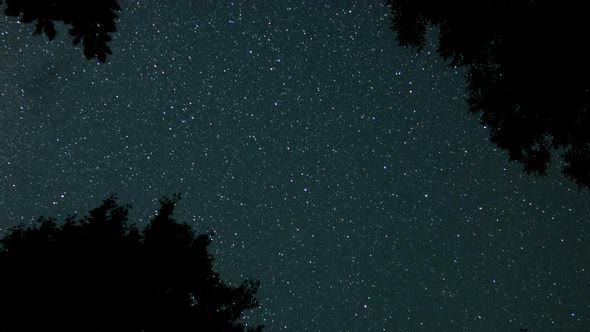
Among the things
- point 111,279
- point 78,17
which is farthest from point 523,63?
point 111,279

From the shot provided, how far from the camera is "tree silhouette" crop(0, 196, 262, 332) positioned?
959 cm

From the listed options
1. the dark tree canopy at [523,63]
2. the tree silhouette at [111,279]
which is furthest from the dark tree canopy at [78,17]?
the tree silhouette at [111,279]

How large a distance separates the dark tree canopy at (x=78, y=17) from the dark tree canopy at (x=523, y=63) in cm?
239

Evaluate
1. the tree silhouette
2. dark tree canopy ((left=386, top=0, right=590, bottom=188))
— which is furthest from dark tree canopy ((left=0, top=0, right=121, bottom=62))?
Answer: the tree silhouette

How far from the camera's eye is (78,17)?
1.99 metres

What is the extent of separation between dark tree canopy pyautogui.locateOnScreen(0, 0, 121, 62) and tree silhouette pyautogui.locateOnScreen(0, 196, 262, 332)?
9406mm

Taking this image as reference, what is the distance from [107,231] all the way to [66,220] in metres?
1.08

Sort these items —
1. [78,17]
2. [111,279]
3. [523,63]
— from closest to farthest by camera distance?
[78,17]
[523,63]
[111,279]

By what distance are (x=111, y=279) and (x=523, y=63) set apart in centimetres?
1018

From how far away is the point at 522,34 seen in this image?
269 cm

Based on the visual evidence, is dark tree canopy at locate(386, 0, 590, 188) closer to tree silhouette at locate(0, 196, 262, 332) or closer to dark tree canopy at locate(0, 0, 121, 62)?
dark tree canopy at locate(0, 0, 121, 62)

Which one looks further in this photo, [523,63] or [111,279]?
[111,279]

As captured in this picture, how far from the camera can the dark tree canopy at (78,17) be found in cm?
193

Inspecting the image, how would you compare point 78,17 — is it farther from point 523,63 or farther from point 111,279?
point 111,279
